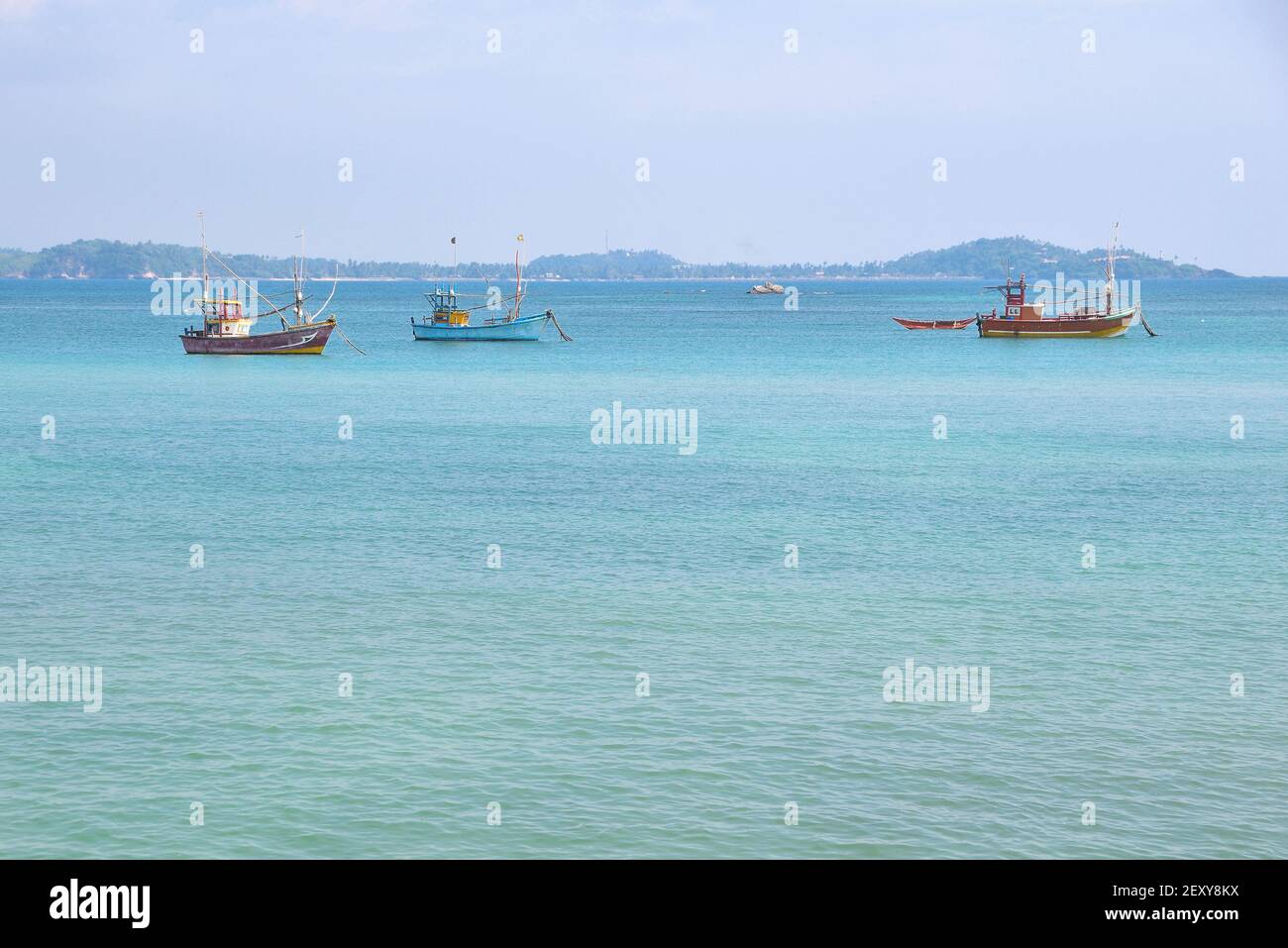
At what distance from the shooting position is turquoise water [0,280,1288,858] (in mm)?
17047

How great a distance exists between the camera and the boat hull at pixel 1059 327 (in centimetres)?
12475

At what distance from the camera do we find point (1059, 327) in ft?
410

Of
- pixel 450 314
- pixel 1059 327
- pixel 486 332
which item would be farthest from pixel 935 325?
pixel 450 314

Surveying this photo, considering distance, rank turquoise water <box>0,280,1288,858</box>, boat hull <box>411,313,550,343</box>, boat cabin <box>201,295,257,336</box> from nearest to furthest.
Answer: turquoise water <box>0,280,1288,858</box> < boat cabin <box>201,295,257,336</box> < boat hull <box>411,313,550,343</box>

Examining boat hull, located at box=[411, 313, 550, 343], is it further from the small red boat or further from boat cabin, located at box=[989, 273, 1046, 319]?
the small red boat

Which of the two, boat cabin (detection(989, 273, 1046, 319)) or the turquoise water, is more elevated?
boat cabin (detection(989, 273, 1046, 319))

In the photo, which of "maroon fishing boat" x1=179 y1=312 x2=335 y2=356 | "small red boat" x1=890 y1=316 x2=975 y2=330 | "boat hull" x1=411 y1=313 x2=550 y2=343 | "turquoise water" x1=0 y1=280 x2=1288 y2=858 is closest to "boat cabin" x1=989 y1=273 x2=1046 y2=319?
"small red boat" x1=890 y1=316 x2=975 y2=330

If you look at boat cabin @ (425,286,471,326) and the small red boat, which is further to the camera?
the small red boat

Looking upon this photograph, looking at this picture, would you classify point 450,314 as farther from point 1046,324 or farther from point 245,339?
point 1046,324

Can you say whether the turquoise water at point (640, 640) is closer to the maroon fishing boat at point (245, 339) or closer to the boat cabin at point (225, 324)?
the maroon fishing boat at point (245, 339)

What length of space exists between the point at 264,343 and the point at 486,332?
77.2 feet

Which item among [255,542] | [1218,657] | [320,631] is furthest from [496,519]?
[1218,657]

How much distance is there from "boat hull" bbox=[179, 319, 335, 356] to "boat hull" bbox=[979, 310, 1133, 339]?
192 feet

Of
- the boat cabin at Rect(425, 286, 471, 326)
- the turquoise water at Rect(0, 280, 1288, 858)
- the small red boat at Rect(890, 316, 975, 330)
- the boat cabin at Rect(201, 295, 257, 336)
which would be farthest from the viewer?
the small red boat at Rect(890, 316, 975, 330)
